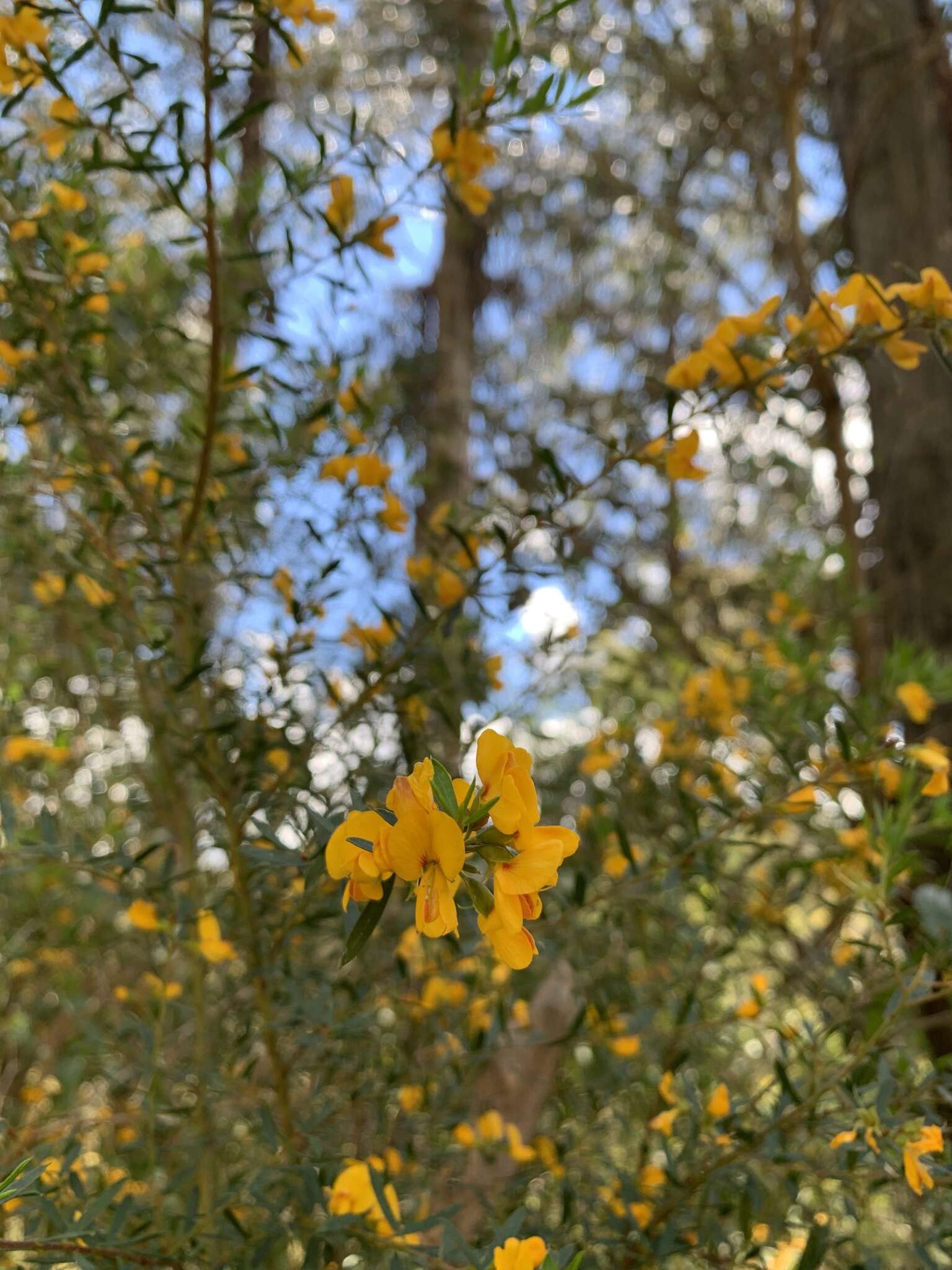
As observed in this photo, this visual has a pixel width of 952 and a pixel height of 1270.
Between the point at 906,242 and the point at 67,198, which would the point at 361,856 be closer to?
the point at 67,198

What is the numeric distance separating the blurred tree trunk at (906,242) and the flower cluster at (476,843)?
1.94 metres

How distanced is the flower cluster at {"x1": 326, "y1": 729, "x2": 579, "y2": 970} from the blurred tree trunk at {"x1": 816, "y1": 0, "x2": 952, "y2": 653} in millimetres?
1944

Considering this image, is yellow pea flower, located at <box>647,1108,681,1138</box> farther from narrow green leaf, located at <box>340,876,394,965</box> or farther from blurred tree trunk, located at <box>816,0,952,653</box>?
blurred tree trunk, located at <box>816,0,952,653</box>

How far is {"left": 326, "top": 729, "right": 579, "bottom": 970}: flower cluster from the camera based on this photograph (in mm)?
556

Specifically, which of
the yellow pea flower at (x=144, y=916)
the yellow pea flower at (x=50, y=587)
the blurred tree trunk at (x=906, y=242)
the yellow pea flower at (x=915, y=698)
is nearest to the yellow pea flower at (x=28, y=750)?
the yellow pea flower at (x=50, y=587)

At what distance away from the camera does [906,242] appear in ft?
8.13

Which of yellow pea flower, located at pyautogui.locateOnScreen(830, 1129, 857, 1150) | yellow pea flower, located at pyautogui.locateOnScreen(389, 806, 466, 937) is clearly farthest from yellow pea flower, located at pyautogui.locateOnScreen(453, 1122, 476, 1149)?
yellow pea flower, located at pyautogui.locateOnScreen(389, 806, 466, 937)

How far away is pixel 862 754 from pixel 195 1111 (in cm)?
87

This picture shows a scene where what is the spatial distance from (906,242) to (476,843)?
2517 millimetres

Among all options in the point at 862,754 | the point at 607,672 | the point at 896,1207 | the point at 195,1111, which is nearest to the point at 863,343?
the point at 862,754

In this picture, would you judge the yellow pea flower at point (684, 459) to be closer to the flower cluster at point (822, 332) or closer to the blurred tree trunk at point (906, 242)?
the flower cluster at point (822, 332)

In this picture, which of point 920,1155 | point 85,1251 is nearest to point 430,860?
point 85,1251

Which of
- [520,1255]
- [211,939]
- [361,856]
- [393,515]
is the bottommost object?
[520,1255]

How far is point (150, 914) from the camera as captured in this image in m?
1.06
